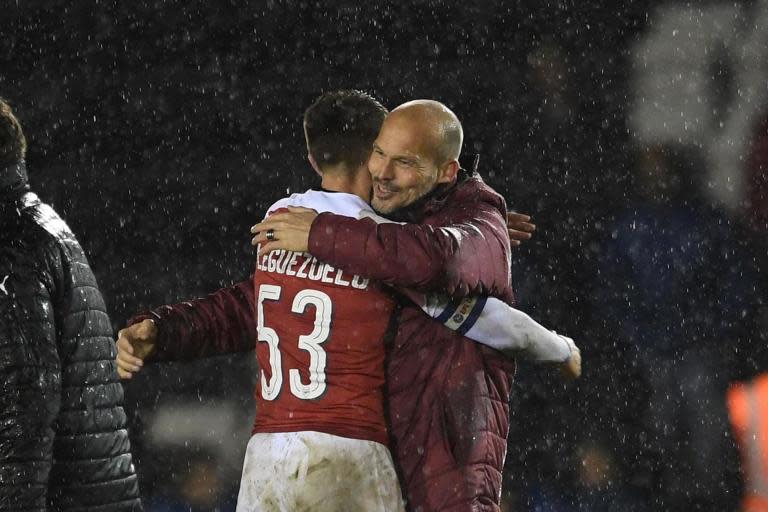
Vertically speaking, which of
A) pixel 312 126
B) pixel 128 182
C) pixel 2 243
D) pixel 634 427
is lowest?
pixel 634 427

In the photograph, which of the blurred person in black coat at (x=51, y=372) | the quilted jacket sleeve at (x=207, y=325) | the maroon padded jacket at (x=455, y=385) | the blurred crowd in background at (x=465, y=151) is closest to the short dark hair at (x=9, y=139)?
the blurred person in black coat at (x=51, y=372)

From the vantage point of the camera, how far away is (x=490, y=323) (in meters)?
2.74

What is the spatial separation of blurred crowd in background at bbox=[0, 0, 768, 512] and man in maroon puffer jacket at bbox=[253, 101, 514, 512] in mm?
4833

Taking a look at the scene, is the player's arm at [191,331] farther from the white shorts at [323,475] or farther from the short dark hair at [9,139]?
the short dark hair at [9,139]

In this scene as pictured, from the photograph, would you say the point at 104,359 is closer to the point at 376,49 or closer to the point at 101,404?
the point at 101,404

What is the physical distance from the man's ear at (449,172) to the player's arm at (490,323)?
299 millimetres

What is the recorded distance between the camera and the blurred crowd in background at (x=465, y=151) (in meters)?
7.68

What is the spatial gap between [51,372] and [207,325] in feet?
1.29

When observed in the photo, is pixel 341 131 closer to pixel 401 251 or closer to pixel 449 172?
pixel 449 172

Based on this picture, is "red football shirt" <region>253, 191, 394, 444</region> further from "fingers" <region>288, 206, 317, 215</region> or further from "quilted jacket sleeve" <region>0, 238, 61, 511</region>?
"quilted jacket sleeve" <region>0, 238, 61, 511</region>

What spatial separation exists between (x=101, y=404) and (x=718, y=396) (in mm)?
5504

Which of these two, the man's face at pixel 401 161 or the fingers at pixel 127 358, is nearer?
the man's face at pixel 401 161

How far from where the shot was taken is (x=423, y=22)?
7801 mm

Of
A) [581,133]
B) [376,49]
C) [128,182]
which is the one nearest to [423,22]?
[376,49]
